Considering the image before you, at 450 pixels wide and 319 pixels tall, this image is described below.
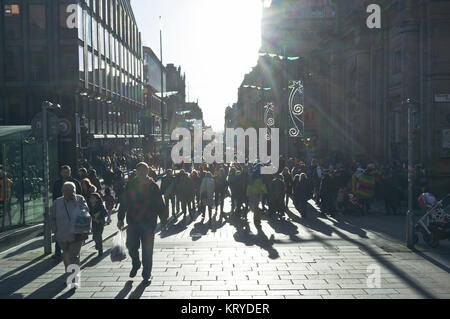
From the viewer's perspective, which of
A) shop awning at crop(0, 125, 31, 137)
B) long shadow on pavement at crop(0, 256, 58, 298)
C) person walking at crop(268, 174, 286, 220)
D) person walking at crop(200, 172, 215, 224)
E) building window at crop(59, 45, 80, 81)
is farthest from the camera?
building window at crop(59, 45, 80, 81)

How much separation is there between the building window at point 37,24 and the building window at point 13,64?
1479mm

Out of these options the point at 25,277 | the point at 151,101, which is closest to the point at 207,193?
the point at 25,277

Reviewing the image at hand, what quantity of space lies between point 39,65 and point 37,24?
277 centimetres

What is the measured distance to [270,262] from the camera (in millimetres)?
10164

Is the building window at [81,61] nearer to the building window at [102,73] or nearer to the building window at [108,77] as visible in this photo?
the building window at [102,73]

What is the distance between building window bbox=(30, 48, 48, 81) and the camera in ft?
124

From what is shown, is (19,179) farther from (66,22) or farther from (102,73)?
(102,73)

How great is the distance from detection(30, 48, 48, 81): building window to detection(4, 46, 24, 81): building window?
0.74 meters

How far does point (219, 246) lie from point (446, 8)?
1712cm

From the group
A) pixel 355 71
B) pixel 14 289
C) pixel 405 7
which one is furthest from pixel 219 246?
pixel 355 71

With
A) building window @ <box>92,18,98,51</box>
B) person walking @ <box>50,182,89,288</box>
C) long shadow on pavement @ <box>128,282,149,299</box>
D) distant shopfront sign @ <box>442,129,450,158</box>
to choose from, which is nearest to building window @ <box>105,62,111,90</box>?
building window @ <box>92,18,98,51</box>

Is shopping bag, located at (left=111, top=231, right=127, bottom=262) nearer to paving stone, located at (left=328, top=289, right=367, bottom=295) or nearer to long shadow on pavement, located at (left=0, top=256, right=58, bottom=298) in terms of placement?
long shadow on pavement, located at (left=0, top=256, right=58, bottom=298)

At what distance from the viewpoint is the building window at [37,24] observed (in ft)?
123

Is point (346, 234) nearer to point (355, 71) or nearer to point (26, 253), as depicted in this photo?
point (26, 253)
